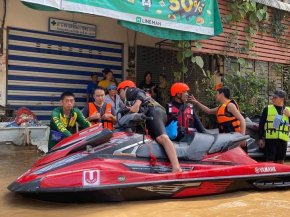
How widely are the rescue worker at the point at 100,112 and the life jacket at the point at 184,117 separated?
969 mm

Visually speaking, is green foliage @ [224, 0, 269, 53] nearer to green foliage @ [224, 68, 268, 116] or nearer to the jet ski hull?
green foliage @ [224, 68, 268, 116]

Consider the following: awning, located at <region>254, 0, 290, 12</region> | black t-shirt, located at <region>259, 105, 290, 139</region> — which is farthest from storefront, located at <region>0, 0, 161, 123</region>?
black t-shirt, located at <region>259, 105, 290, 139</region>

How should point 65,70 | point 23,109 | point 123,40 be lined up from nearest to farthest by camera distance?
point 23,109 → point 65,70 → point 123,40

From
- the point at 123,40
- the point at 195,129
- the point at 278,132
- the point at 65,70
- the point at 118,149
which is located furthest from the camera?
the point at 123,40

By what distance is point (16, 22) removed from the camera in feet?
29.0

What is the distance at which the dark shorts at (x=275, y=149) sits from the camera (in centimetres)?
684

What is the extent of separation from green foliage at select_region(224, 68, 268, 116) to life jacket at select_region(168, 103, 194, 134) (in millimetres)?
4662

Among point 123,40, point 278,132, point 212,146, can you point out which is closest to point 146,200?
point 212,146

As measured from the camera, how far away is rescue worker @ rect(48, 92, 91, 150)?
18.1 feet

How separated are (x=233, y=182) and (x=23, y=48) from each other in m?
6.19

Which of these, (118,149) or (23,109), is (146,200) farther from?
(23,109)

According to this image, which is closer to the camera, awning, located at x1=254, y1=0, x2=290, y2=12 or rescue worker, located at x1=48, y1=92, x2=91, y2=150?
rescue worker, located at x1=48, y1=92, x2=91, y2=150

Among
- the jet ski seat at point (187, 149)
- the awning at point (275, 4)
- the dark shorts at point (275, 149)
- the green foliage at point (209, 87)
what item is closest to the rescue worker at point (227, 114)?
the dark shorts at point (275, 149)

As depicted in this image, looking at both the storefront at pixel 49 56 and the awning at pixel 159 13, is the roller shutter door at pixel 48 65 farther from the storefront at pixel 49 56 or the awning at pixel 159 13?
the awning at pixel 159 13
